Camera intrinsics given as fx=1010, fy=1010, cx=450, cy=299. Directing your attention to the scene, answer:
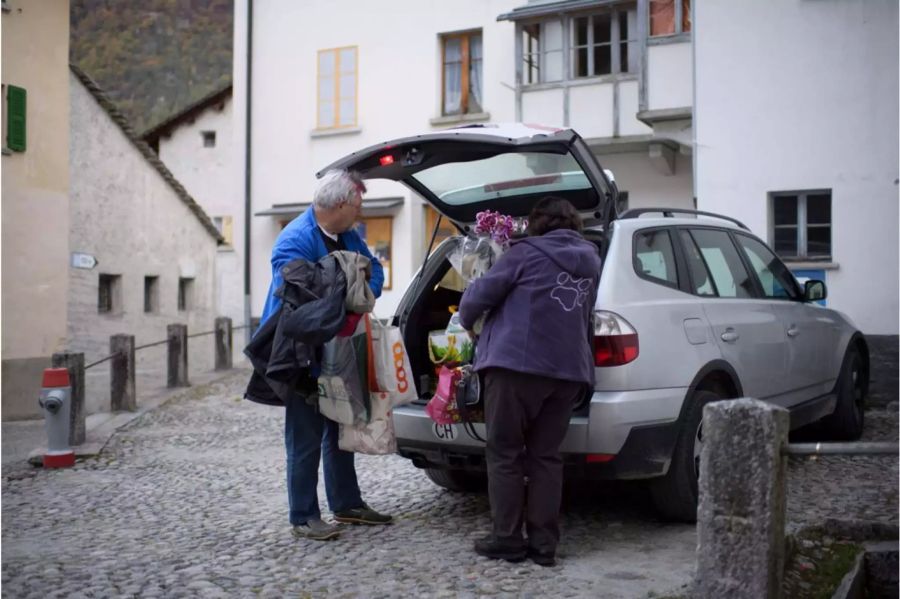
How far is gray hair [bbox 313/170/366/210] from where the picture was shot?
5285 millimetres

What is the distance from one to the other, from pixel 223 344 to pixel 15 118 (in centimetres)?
463

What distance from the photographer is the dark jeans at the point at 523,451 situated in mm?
4734

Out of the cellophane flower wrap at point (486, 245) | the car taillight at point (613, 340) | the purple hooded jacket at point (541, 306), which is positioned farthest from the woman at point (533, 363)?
the cellophane flower wrap at point (486, 245)

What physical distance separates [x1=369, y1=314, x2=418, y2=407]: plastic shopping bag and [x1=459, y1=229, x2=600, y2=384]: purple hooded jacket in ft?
2.49

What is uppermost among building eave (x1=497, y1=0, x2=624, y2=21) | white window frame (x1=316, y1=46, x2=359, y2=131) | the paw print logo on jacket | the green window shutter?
building eave (x1=497, y1=0, x2=624, y2=21)

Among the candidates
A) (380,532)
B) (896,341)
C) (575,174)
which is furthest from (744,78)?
(380,532)

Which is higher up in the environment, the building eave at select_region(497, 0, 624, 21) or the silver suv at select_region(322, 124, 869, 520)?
the building eave at select_region(497, 0, 624, 21)

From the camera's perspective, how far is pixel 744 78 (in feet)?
41.6

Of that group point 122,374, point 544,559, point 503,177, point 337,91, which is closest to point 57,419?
point 122,374

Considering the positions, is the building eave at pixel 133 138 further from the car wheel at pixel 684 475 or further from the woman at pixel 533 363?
the car wheel at pixel 684 475

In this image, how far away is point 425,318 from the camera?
6.05 m

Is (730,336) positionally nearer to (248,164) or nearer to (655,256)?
(655,256)

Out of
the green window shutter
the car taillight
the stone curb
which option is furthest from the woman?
the green window shutter

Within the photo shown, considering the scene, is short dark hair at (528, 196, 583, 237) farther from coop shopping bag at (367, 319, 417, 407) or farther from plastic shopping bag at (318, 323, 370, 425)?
plastic shopping bag at (318, 323, 370, 425)
